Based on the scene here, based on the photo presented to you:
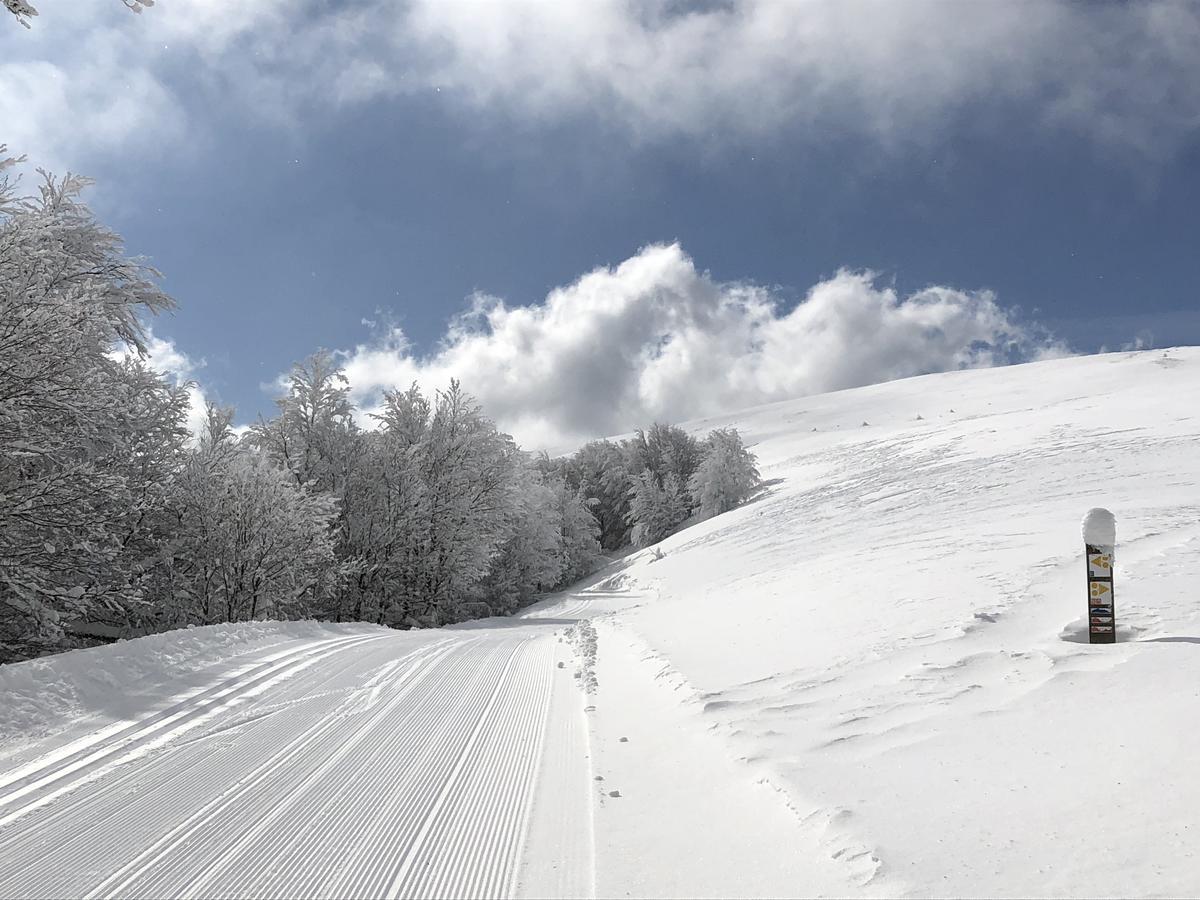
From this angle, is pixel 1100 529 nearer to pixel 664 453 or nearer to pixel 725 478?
pixel 725 478

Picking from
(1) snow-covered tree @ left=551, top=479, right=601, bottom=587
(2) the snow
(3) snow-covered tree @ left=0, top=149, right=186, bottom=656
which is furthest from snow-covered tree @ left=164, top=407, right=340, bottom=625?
(1) snow-covered tree @ left=551, top=479, right=601, bottom=587

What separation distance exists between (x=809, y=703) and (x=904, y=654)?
1.40m

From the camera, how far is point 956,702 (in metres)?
4.62

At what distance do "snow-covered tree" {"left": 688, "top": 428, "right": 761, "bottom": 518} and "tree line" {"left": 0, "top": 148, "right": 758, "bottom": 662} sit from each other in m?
10.5

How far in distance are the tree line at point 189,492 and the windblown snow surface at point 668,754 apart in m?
4.10

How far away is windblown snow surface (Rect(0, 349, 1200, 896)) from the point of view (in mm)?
2896

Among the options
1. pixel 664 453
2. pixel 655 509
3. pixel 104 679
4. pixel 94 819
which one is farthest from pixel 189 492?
pixel 664 453

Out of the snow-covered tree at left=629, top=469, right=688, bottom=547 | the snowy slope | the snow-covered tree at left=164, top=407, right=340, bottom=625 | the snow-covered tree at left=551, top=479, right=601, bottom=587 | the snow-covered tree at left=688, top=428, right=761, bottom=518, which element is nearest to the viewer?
the snowy slope

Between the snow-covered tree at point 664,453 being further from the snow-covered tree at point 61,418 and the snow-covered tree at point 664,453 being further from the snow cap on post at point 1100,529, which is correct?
the snow cap on post at point 1100,529

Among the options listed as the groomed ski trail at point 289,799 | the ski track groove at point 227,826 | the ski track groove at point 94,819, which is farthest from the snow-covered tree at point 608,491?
the ski track groove at point 94,819

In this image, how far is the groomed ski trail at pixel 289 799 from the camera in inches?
117

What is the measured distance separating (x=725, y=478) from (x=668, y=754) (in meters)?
40.2

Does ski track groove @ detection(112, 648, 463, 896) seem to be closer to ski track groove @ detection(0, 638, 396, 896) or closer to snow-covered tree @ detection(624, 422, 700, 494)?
ski track groove @ detection(0, 638, 396, 896)

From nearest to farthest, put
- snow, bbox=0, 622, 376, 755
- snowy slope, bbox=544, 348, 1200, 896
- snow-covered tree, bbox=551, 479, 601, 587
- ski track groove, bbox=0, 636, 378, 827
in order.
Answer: snowy slope, bbox=544, 348, 1200, 896 < ski track groove, bbox=0, 636, 378, 827 < snow, bbox=0, 622, 376, 755 < snow-covered tree, bbox=551, 479, 601, 587
